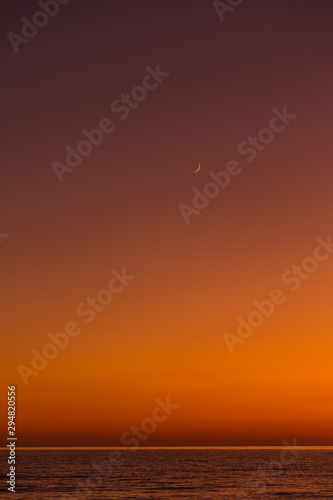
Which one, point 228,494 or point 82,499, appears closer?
point 82,499

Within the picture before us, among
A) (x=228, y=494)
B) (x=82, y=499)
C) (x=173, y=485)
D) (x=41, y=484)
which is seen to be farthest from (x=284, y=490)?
(x=41, y=484)

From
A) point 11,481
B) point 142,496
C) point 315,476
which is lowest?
point 315,476

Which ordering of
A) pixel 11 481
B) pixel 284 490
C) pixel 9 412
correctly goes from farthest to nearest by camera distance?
pixel 11 481
pixel 284 490
pixel 9 412

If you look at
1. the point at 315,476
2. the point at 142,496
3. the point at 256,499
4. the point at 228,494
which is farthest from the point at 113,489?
the point at 315,476

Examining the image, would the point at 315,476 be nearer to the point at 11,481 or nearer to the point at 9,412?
the point at 11,481

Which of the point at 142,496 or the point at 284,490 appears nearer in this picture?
the point at 142,496

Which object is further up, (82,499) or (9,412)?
(9,412)

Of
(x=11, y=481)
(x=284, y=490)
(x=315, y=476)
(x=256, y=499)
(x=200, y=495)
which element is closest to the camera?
(x=256, y=499)

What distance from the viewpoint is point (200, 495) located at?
→ 275 ft

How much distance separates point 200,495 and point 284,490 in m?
14.0

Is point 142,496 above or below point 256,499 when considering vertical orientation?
above

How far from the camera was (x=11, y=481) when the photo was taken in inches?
4240

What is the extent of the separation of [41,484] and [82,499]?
80.7 ft

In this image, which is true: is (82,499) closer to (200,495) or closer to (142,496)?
(142,496)
